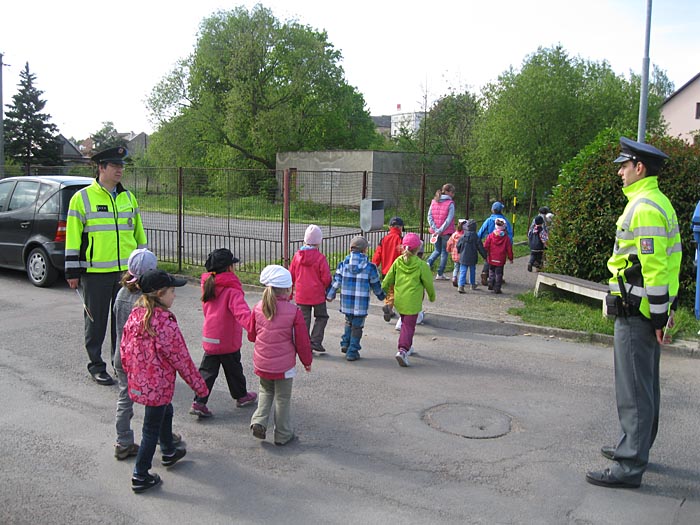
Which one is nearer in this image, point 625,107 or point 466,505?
point 466,505

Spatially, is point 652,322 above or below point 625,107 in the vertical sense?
below

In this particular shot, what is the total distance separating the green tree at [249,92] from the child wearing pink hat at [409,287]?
3354cm

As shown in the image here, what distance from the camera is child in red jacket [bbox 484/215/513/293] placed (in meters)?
11.4

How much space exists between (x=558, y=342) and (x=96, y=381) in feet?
18.1

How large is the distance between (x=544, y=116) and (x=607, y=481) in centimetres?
1962

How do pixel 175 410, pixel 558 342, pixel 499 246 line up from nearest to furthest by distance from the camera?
pixel 175 410 → pixel 558 342 → pixel 499 246

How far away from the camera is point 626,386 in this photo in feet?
14.6

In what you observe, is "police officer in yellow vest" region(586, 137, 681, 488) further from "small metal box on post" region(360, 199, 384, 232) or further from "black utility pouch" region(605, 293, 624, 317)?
"small metal box on post" region(360, 199, 384, 232)

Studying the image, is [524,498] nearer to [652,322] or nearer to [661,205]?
[652,322]

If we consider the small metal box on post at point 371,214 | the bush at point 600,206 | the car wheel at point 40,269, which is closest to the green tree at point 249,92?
the small metal box on post at point 371,214

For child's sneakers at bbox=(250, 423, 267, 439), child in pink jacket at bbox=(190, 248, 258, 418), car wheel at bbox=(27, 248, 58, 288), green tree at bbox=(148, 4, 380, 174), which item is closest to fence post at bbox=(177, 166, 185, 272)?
car wheel at bbox=(27, 248, 58, 288)

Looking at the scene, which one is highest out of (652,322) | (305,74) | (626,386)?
(305,74)

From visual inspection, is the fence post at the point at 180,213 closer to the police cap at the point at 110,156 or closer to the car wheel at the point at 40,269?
the car wheel at the point at 40,269

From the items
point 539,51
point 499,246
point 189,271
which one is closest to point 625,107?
point 539,51
